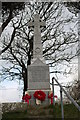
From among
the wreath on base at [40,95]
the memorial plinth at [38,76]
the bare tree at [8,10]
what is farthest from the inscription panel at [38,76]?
the bare tree at [8,10]

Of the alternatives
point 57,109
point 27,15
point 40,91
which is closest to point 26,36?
point 27,15

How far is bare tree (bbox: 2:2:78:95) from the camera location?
34.1 feet

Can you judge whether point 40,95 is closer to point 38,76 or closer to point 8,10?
point 38,76

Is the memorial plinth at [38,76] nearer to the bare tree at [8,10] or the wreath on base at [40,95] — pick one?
the wreath on base at [40,95]

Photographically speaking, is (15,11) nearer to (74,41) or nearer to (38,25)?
(38,25)

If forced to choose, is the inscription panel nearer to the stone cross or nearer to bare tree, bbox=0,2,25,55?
the stone cross

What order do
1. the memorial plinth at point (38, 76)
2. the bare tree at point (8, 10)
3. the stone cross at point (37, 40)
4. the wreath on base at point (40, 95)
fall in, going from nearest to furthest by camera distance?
the wreath on base at point (40, 95) → the memorial plinth at point (38, 76) → the stone cross at point (37, 40) → the bare tree at point (8, 10)

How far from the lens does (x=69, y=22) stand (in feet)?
35.2

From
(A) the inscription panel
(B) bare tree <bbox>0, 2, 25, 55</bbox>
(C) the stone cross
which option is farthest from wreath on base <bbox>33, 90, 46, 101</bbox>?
(B) bare tree <bbox>0, 2, 25, 55</bbox>

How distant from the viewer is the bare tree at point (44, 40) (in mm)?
10391

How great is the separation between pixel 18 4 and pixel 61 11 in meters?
2.61

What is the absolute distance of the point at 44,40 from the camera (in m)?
10.4

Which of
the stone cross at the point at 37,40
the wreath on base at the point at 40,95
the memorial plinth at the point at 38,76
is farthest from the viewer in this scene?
the stone cross at the point at 37,40

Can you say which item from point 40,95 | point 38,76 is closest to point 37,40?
point 38,76
